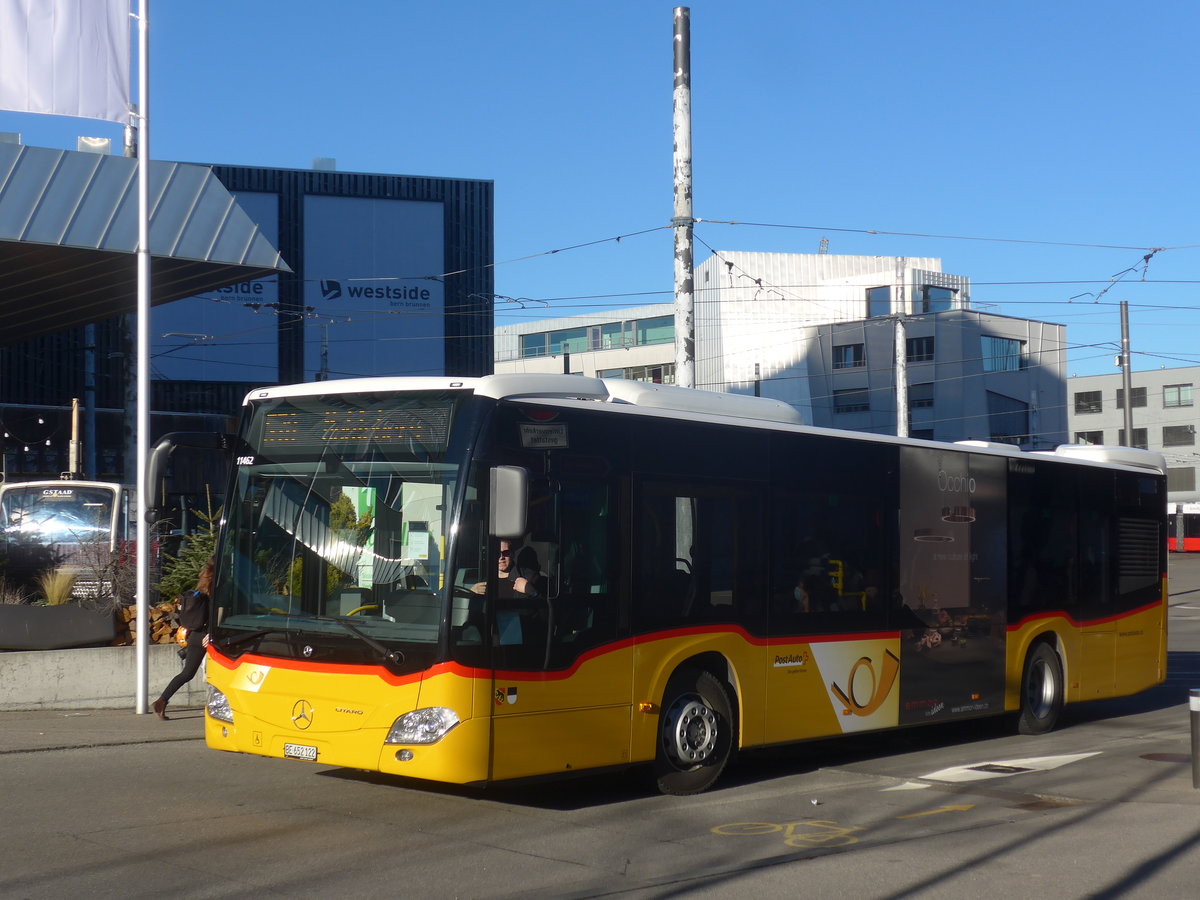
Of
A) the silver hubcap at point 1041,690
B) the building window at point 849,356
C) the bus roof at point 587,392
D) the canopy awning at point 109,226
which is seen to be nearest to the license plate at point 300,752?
the bus roof at point 587,392

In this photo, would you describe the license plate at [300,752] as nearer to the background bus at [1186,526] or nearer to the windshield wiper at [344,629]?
the windshield wiper at [344,629]

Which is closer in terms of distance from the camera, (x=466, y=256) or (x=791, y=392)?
(x=466, y=256)

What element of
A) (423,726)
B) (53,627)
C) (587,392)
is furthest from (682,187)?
(423,726)

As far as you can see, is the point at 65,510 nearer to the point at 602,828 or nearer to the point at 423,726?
the point at 423,726

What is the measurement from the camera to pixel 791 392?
75.1m

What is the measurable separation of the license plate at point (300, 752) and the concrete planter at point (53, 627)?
702cm

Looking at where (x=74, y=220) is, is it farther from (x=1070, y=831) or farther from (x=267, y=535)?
(x=1070, y=831)

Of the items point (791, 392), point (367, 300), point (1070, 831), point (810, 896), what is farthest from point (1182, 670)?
point (791, 392)

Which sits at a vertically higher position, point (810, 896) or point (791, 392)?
point (791, 392)

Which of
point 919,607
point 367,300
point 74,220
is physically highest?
point 367,300

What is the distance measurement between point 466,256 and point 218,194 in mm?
37625

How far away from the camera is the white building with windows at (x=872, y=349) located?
71.4 metres

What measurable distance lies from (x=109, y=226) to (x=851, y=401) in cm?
5821

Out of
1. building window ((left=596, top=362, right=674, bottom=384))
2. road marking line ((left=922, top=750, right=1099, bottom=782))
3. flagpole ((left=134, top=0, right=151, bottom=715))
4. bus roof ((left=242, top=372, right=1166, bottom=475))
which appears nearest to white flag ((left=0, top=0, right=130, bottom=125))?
flagpole ((left=134, top=0, right=151, bottom=715))
